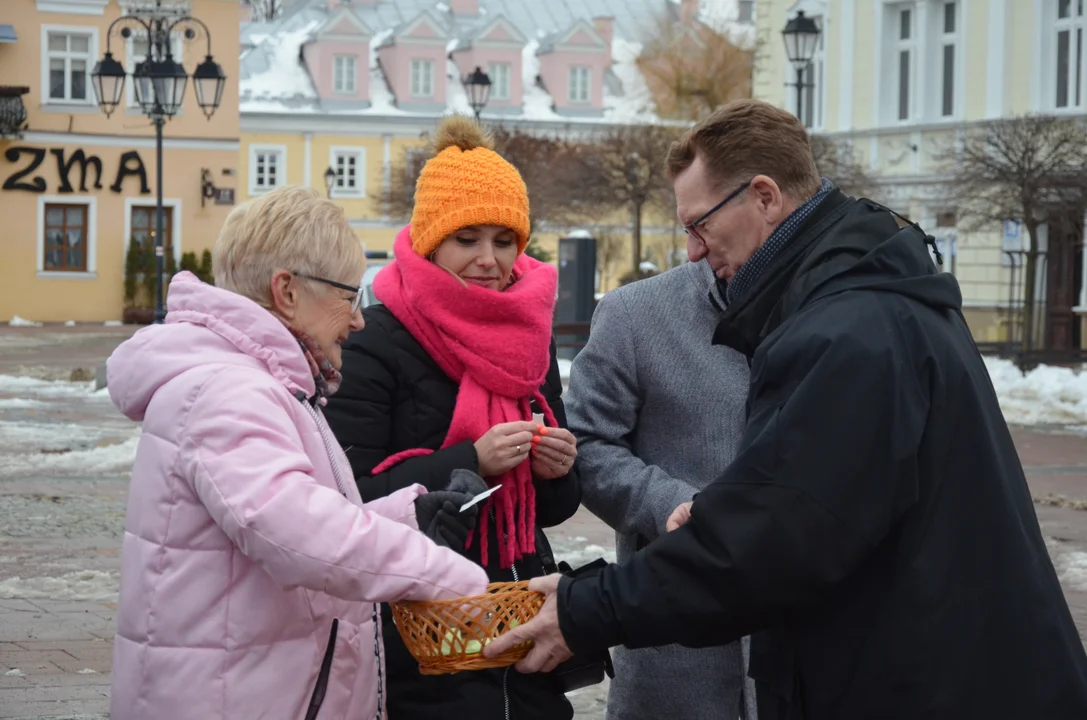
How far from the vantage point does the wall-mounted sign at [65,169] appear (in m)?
38.1

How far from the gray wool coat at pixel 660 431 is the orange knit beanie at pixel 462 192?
428 mm

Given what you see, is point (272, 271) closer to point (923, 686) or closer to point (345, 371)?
point (345, 371)

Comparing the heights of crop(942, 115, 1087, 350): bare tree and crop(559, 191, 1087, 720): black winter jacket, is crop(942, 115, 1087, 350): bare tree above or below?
above

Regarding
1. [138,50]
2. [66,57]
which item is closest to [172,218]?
[138,50]

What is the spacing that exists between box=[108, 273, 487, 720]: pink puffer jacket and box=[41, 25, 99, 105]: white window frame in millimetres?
37489

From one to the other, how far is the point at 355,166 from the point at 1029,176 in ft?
107

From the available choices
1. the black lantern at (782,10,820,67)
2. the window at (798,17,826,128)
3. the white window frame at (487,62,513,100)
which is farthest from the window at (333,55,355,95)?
the black lantern at (782,10,820,67)

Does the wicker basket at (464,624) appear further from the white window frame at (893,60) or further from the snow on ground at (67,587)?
the white window frame at (893,60)

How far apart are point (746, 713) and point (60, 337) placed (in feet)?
97.8

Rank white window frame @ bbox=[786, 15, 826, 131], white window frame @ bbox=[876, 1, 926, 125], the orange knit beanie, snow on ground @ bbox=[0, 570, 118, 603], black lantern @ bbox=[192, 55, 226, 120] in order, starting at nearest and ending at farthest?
the orange knit beanie
snow on ground @ bbox=[0, 570, 118, 603]
black lantern @ bbox=[192, 55, 226, 120]
white window frame @ bbox=[876, 1, 926, 125]
white window frame @ bbox=[786, 15, 826, 131]

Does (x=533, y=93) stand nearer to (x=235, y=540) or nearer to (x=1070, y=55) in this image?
(x=1070, y=55)

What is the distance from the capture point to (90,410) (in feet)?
57.2

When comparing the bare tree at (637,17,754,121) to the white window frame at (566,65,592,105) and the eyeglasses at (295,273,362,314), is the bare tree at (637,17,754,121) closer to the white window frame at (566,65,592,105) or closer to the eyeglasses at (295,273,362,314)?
the white window frame at (566,65,592,105)

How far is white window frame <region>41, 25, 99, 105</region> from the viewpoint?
38406 mm
